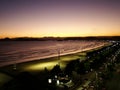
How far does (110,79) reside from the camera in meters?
31.3

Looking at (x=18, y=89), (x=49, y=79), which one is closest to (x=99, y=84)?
(x=49, y=79)

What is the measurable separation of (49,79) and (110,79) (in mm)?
10944

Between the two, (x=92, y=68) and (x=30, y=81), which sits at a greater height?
(x=30, y=81)

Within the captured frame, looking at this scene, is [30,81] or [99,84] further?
[99,84]

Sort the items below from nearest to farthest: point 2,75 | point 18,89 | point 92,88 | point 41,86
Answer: point 18,89, point 41,86, point 92,88, point 2,75

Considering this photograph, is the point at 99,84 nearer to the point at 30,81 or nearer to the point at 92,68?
the point at 30,81

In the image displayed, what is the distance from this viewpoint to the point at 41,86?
73.4 ft

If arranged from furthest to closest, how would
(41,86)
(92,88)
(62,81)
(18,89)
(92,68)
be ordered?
(92,68)
(62,81)
(92,88)
(41,86)
(18,89)

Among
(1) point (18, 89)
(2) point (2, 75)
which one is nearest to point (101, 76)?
(1) point (18, 89)

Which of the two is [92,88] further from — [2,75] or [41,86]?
[2,75]

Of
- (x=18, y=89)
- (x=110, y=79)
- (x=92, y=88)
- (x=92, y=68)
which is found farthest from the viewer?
(x=92, y=68)

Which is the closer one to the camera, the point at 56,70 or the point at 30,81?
the point at 30,81

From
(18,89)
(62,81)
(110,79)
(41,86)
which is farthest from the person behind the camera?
(110,79)

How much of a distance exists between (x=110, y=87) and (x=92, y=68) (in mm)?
14903
